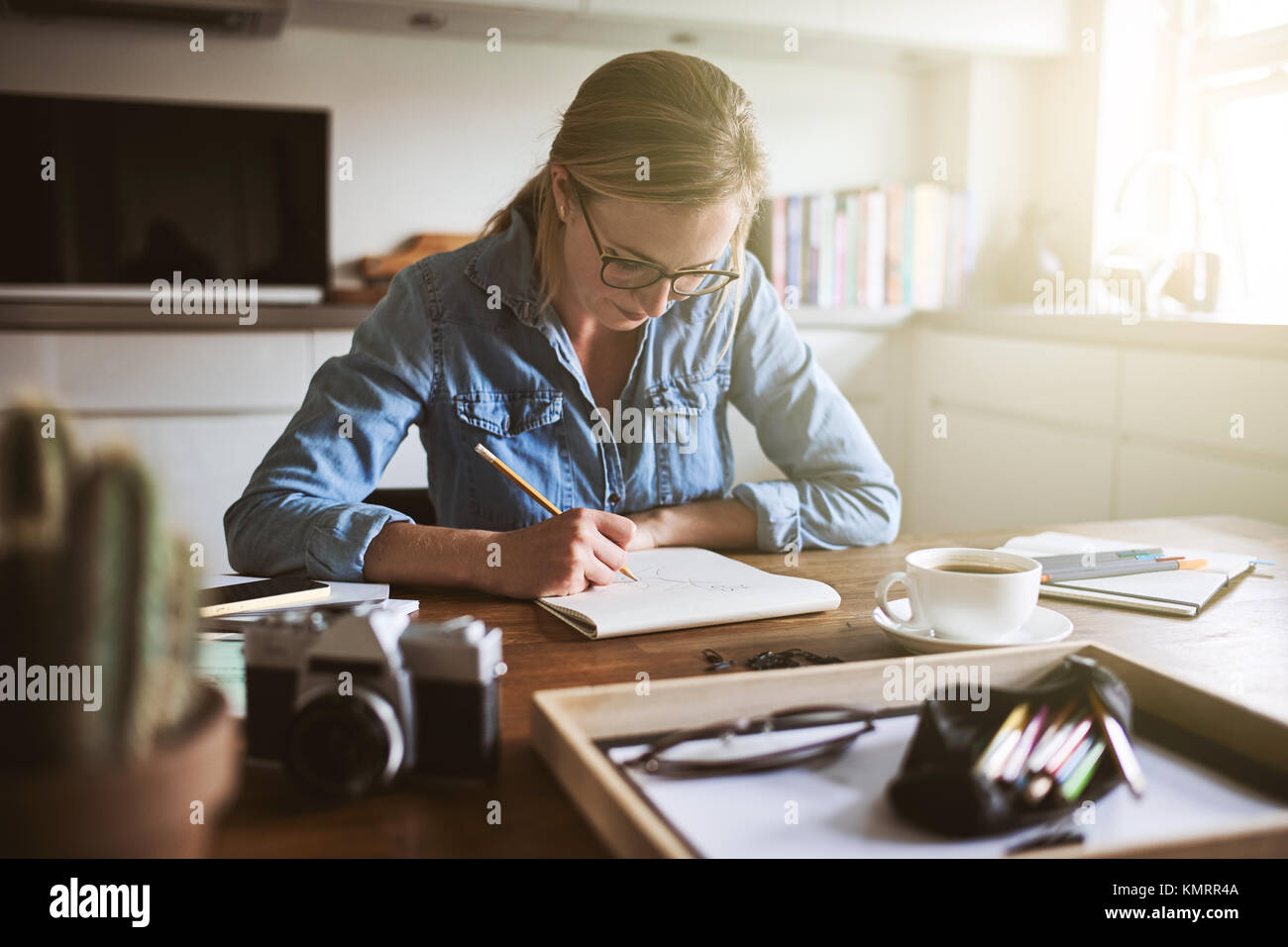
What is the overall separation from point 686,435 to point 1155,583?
2.16ft

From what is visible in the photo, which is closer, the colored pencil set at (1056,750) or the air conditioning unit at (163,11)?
the colored pencil set at (1056,750)

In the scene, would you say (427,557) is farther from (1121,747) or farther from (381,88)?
(381,88)

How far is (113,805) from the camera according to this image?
0.38 m

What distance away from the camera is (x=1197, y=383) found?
2.21 metres

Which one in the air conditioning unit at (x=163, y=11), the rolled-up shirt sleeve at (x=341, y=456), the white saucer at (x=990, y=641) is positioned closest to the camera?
the white saucer at (x=990, y=641)

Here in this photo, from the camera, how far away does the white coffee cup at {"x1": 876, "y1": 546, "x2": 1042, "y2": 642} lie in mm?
833

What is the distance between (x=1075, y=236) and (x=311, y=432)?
2.66m

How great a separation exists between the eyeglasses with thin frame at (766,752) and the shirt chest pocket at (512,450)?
2.59ft

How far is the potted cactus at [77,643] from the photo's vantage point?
1.20ft

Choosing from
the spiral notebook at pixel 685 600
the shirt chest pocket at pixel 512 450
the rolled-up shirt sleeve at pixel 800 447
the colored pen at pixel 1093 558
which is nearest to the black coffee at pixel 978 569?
the spiral notebook at pixel 685 600

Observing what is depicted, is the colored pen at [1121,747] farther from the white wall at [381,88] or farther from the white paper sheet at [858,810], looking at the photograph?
the white wall at [381,88]

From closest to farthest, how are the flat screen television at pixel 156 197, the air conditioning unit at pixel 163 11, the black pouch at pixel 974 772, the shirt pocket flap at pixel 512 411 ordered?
the black pouch at pixel 974 772, the shirt pocket flap at pixel 512 411, the air conditioning unit at pixel 163 11, the flat screen television at pixel 156 197
